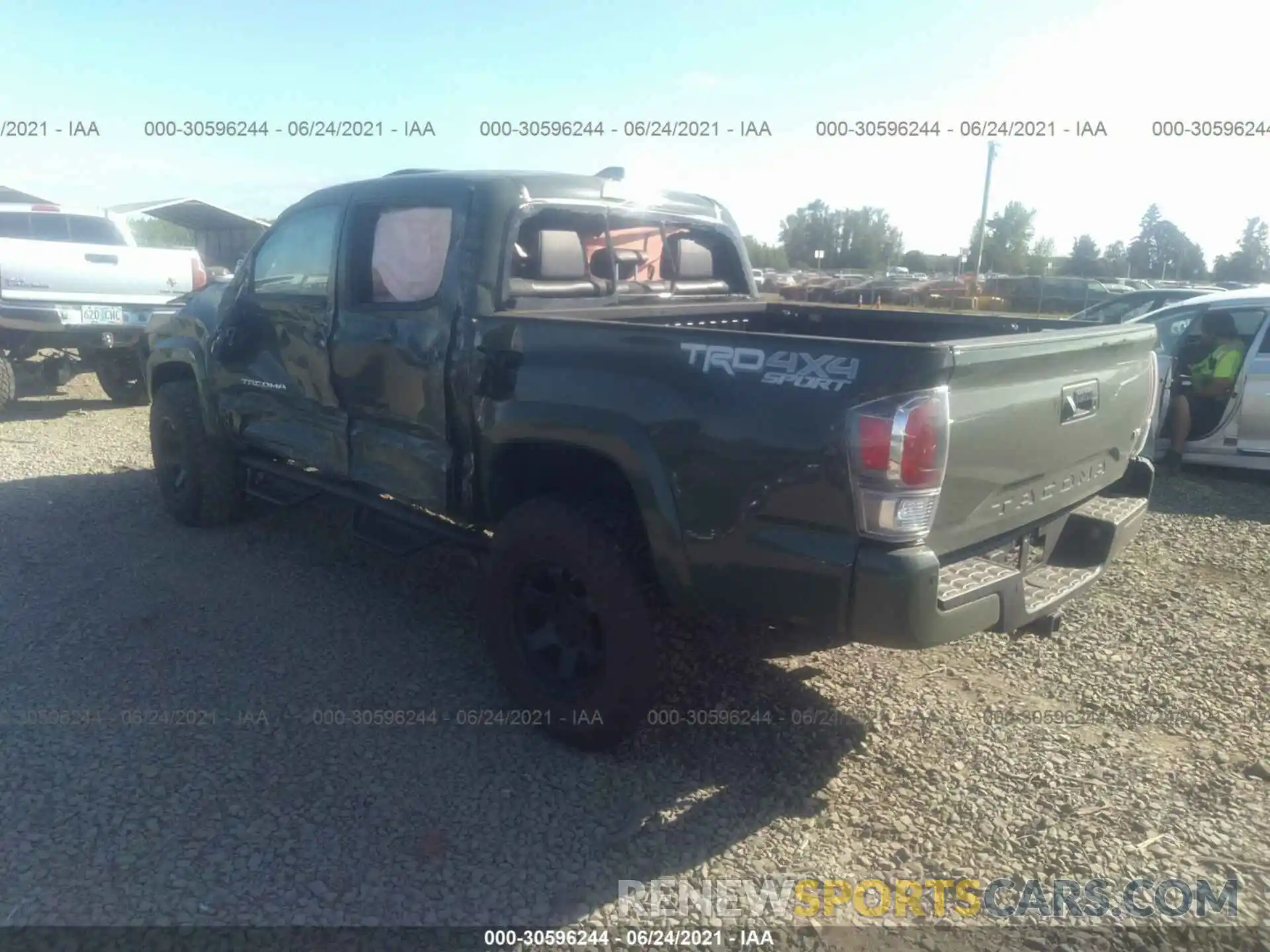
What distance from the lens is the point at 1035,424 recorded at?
9.82 ft

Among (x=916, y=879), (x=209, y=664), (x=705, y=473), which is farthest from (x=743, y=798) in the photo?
(x=209, y=664)

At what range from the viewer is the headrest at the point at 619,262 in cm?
424

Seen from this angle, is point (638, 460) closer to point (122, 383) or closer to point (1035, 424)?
point (1035, 424)

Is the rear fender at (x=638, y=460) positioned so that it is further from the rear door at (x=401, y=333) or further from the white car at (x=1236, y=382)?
the white car at (x=1236, y=382)

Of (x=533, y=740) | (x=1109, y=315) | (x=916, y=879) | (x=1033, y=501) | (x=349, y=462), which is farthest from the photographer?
(x=1109, y=315)

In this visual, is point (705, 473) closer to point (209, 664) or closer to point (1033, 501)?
point (1033, 501)

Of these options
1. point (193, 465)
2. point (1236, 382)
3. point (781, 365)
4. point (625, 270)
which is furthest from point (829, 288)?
point (781, 365)

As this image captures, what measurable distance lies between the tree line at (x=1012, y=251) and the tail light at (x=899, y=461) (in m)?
30.1

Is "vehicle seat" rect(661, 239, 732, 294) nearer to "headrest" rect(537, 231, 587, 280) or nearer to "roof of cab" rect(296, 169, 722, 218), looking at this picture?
"roof of cab" rect(296, 169, 722, 218)

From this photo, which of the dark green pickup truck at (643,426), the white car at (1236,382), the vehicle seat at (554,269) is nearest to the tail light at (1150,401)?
the dark green pickup truck at (643,426)

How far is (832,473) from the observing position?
2660 millimetres

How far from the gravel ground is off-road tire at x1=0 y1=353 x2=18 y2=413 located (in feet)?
14.9

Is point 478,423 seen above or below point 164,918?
above

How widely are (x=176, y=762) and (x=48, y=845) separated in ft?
1.64
